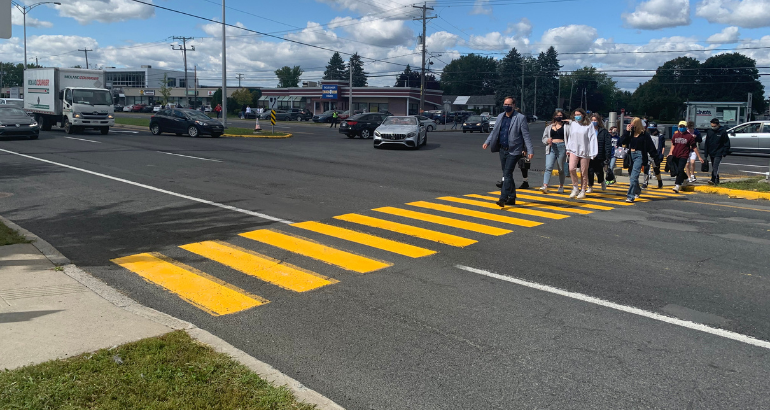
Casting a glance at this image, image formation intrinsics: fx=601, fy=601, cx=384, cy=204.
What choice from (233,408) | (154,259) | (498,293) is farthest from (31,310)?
(498,293)

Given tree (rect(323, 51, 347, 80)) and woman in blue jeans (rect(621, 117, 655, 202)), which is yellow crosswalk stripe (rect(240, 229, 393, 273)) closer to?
woman in blue jeans (rect(621, 117, 655, 202))

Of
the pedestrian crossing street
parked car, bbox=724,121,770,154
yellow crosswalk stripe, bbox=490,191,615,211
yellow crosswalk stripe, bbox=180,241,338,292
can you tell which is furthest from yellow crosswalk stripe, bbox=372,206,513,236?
parked car, bbox=724,121,770,154

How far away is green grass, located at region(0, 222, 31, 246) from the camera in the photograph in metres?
7.46

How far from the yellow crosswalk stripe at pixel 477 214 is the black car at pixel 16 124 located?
68.6 ft

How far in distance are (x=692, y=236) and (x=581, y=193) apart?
3.85 m

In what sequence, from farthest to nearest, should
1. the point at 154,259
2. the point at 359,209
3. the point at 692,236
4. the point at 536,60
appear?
the point at 536,60, the point at 359,209, the point at 692,236, the point at 154,259

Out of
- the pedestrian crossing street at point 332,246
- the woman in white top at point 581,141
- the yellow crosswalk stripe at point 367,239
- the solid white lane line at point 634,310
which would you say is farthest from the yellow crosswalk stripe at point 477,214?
the solid white lane line at point 634,310

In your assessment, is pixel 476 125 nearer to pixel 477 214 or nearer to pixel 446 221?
pixel 477 214

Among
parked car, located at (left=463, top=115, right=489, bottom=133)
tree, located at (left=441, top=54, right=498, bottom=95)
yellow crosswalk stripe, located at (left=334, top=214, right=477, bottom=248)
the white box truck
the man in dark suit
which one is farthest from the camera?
tree, located at (left=441, top=54, right=498, bottom=95)

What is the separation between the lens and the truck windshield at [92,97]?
A: 29.3 metres

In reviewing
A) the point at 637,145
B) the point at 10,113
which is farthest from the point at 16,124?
the point at 637,145

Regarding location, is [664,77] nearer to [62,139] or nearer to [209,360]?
[62,139]

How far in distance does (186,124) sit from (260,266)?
2527 cm

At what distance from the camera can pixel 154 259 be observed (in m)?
7.14
